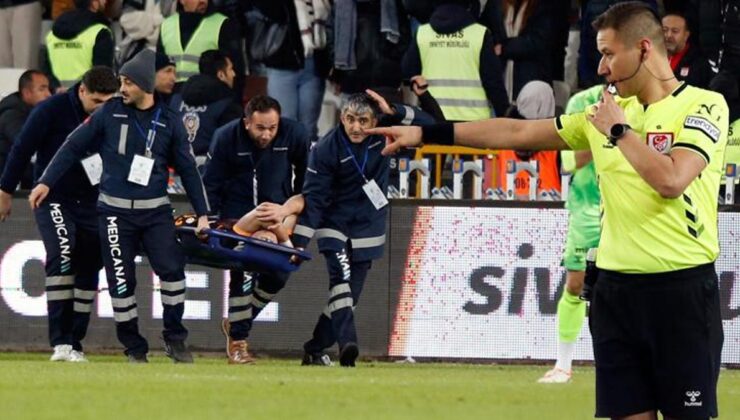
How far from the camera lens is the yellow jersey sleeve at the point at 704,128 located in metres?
7.56

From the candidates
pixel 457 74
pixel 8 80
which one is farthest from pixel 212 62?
pixel 8 80

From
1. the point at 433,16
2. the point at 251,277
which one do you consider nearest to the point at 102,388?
the point at 251,277

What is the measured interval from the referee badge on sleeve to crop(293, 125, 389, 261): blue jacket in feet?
24.5

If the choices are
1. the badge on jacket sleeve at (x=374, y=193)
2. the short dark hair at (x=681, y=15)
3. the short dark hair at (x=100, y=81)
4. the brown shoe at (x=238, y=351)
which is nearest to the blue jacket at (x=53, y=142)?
the short dark hair at (x=100, y=81)

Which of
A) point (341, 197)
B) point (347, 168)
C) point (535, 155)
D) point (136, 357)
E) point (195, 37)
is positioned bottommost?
point (136, 357)

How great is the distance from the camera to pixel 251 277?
1551cm

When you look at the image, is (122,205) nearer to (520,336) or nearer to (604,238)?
(520,336)

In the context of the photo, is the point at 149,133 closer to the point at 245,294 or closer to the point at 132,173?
the point at 132,173

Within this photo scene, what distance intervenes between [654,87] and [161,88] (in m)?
9.27

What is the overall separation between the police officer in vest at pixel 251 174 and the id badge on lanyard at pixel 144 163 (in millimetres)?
944

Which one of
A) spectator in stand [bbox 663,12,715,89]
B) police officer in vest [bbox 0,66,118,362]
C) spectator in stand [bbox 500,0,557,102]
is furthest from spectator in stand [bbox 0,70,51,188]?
spectator in stand [bbox 663,12,715,89]

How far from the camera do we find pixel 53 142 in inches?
595

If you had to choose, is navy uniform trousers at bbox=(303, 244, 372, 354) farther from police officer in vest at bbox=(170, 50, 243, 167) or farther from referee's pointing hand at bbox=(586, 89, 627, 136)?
referee's pointing hand at bbox=(586, 89, 627, 136)

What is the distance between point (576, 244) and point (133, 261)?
11.5ft
